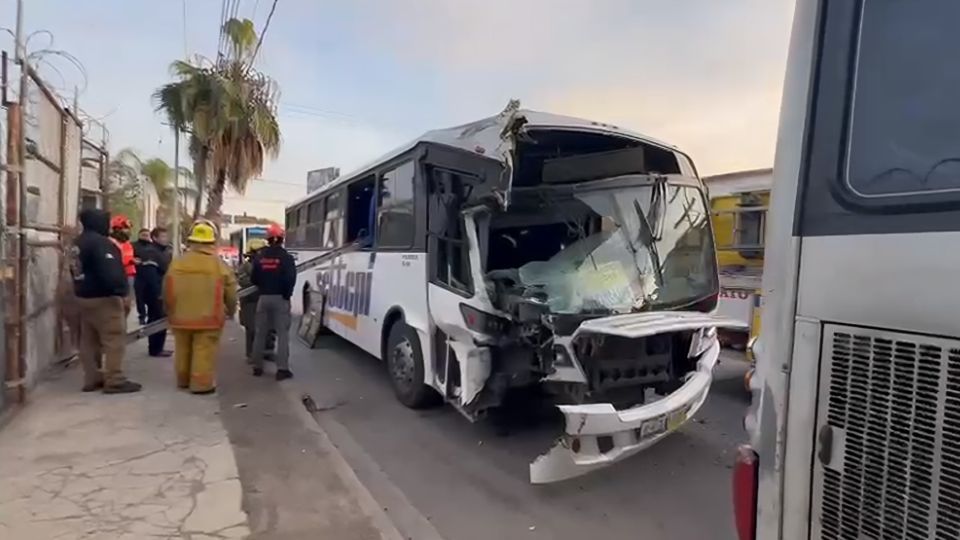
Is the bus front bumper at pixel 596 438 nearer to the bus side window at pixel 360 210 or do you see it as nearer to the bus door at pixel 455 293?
the bus door at pixel 455 293

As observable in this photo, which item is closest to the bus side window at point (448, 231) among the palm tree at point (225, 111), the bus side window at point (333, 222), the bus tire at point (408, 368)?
the bus tire at point (408, 368)

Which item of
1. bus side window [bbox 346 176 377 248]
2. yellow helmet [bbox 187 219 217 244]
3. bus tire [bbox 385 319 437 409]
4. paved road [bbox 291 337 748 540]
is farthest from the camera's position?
bus side window [bbox 346 176 377 248]

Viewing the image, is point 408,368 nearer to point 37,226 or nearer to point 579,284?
point 579,284

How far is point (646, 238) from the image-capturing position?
625 cm

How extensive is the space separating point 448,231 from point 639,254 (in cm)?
177

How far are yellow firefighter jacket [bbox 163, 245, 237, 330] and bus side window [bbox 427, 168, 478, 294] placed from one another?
8.35 ft

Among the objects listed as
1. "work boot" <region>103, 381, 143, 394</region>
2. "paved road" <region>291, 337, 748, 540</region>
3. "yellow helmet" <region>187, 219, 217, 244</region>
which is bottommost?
"paved road" <region>291, 337, 748, 540</region>

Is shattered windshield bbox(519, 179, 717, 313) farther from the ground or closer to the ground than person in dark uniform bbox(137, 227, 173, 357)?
farther from the ground

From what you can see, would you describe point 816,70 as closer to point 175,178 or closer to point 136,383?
point 136,383

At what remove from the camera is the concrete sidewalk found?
13.0 ft

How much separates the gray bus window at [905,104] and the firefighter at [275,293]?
7.28m

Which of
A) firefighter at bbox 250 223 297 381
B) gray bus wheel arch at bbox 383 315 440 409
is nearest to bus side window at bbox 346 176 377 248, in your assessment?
firefighter at bbox 250 223 297 381

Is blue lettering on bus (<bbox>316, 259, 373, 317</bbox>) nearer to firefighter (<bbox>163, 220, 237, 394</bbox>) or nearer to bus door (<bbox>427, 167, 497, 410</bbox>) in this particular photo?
firefighter (<bbox>163, 220, 237, 394</bbox>)

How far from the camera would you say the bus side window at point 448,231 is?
5.96 meters
